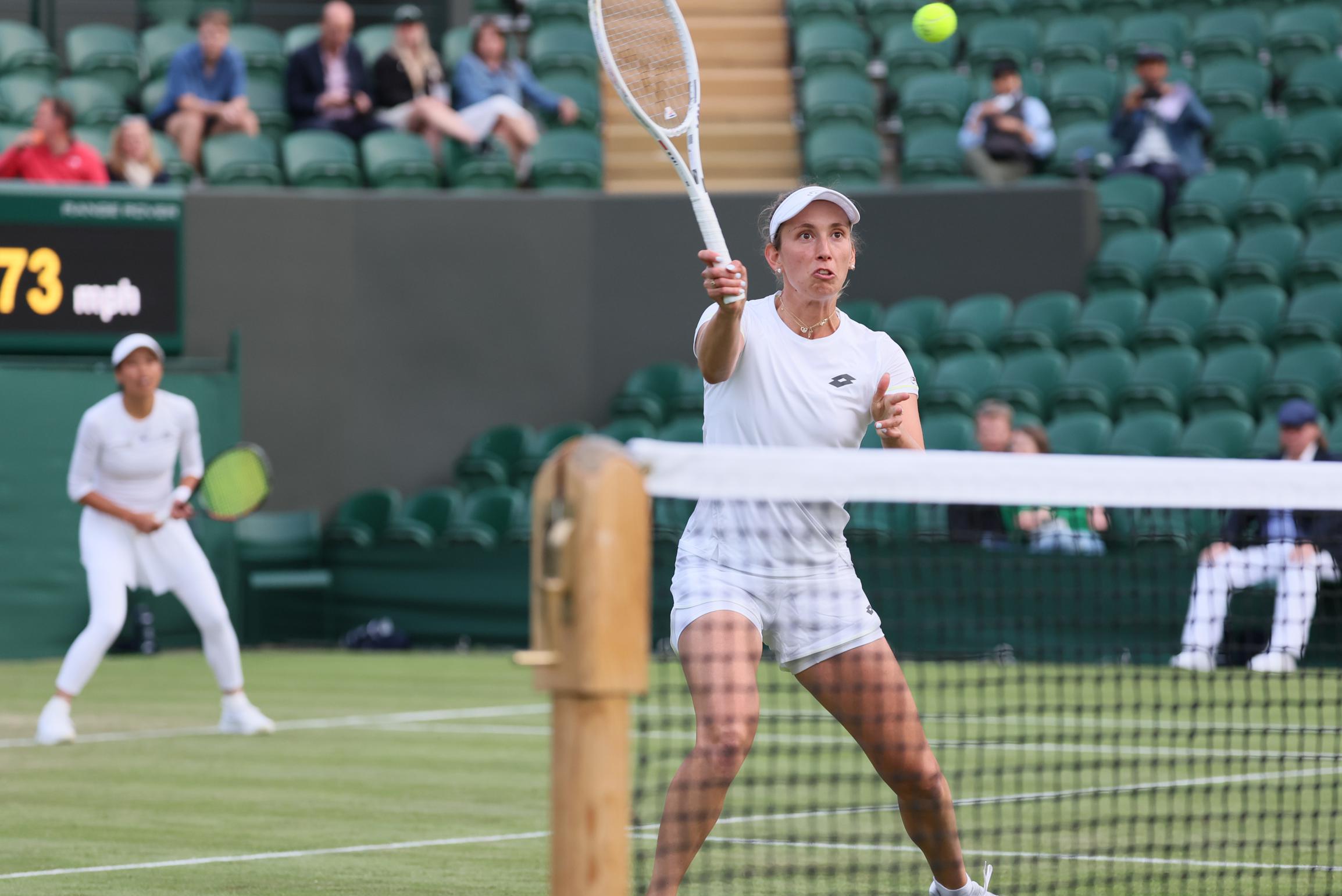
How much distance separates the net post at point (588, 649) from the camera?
10.1 ft

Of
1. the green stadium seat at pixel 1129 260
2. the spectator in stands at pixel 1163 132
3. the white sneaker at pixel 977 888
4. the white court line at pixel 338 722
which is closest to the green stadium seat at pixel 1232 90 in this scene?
the spectator in stands at pixel 1163 132

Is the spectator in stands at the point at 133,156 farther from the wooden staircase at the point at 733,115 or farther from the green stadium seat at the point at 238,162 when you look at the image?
the wooden staircase at the point at 733,115

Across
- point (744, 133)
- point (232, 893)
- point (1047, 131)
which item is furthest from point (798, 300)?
point (744, 133)

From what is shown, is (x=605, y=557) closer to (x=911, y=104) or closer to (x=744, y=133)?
(x=911, y=104)

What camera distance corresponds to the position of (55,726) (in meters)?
9.69

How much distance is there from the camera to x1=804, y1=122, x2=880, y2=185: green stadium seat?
1744 cm

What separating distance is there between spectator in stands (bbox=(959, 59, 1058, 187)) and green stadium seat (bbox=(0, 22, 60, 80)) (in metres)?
8.19

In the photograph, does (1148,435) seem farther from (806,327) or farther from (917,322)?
(806,327)

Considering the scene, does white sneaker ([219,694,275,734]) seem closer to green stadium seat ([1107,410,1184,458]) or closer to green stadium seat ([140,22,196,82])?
green stadium seat ([1107,410,1184,458])

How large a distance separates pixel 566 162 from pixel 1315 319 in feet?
22.0

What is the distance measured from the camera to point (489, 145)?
58.4ft

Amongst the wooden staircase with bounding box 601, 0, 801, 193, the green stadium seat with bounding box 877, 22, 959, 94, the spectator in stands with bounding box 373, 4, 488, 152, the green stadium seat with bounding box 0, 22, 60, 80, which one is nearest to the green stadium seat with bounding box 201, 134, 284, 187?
the spectator in stands with bounding box 373, 4, 488, 152

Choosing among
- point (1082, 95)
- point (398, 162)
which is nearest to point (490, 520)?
point (398, 162)

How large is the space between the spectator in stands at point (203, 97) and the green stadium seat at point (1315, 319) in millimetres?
8750
